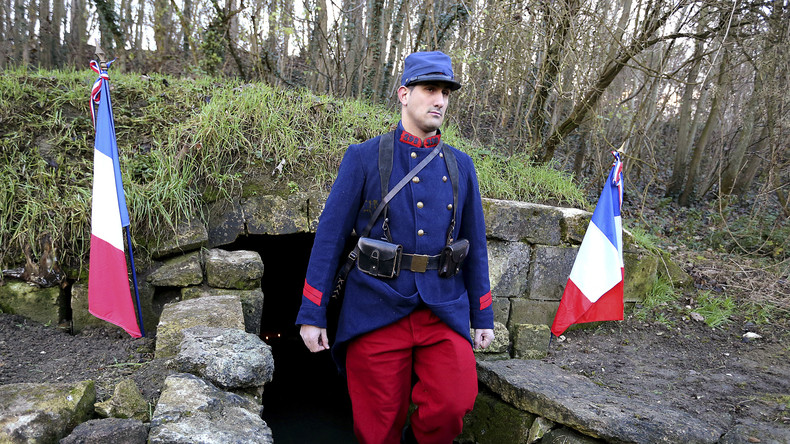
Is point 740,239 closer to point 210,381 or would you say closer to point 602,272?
point 602,272

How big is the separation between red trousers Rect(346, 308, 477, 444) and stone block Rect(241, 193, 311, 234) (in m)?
1.63

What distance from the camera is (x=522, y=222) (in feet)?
13.9

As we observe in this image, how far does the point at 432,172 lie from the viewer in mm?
2512

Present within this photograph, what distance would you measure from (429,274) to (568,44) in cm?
424

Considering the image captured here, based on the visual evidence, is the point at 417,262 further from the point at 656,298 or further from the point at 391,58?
the point at 391,58

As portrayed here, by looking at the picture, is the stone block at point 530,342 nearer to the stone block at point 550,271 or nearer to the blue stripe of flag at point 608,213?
the stone block at point 550,271

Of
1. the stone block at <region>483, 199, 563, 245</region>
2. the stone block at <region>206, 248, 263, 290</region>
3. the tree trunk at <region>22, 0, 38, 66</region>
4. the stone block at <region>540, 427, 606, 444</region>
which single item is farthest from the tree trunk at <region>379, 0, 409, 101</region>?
the tree trunk at <region>22, 0, 38, 66</region>

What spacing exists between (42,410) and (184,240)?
1714 mm

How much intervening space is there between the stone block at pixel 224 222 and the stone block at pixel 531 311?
2323 mm

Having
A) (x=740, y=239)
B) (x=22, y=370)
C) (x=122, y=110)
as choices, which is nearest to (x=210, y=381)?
(x=22, y=370)

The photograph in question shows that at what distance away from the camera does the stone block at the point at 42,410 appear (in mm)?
1845

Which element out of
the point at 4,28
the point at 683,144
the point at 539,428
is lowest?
the point at 539,428

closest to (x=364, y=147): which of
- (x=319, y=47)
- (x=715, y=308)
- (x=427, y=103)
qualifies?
(x=427, y=103)

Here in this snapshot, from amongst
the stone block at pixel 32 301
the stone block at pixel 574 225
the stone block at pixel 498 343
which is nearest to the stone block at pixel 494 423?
the stone block at pixel 498 343
